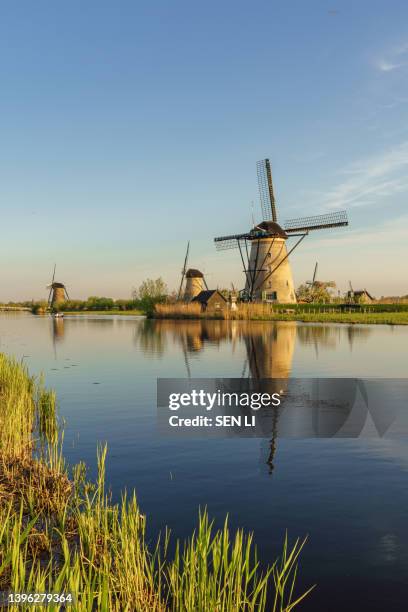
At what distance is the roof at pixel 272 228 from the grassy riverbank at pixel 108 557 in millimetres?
51398

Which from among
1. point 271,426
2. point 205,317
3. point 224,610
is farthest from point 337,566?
point 205,317

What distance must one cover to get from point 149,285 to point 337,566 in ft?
283

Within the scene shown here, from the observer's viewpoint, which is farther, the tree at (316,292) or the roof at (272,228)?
the tree at (316,292)

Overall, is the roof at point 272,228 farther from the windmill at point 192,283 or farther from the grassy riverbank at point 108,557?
the grassy riverbank at point 108,557

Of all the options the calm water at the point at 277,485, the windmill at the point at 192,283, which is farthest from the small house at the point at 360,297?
the calm water at the point at 277,485

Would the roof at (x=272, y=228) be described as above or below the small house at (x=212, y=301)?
above

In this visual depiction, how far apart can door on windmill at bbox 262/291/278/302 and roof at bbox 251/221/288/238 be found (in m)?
6.80

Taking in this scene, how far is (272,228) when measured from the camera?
59.4m

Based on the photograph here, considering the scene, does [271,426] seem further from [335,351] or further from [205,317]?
[205,317]

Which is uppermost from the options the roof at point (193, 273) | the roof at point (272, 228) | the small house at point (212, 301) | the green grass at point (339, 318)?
the roof at point (272, 228)

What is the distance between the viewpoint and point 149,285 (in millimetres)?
91312

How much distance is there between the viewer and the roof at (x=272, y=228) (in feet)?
193

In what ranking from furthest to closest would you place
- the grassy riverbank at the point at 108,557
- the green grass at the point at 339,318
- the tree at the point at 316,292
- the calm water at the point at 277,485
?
the tree at the point at 316,292 → the green grass at the point at 339,318 → the calm water at the point at 277,485 → the grassy riverbank at the point at 108,557

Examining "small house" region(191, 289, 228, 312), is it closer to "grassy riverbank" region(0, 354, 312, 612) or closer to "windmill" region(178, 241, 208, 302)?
"windmill" region(178, 241, 208, 302)
